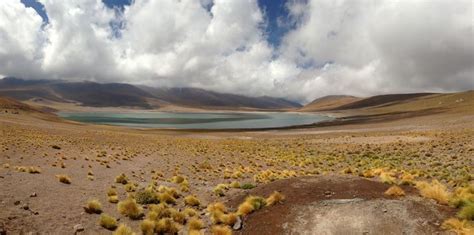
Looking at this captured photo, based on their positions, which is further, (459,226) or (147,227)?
(147,227)

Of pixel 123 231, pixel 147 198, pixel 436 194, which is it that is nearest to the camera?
pixel 123 231

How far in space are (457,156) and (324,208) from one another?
22761mm

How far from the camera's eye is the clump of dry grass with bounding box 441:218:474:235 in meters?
10.0

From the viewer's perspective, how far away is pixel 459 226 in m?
10.4

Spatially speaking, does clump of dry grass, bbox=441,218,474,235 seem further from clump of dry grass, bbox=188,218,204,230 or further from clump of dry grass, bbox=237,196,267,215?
clump of dry grass, bbox=188,218,204,230

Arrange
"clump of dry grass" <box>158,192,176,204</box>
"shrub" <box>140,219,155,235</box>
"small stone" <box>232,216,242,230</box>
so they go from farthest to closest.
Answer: "clump of dry grass" <box>158,192,176,204</box>
"small stone" <box>232,216,242,230</box>
"shrub" <box>140,219,155,235</box>

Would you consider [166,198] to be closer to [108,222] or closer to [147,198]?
[147,198]

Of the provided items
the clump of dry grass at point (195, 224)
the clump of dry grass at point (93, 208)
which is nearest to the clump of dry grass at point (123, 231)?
the clump of dry grass at point (195, 224)

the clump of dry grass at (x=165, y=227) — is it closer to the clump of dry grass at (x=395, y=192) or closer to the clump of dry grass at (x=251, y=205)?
the clump of dry grass at (x=251, y=205)

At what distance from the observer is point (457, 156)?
29.6 metres

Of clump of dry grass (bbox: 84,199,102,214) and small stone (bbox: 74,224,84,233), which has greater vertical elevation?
clump of dry grass (bbox: 84,199,102,214)

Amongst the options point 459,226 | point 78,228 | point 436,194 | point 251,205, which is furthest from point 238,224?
point 436,194

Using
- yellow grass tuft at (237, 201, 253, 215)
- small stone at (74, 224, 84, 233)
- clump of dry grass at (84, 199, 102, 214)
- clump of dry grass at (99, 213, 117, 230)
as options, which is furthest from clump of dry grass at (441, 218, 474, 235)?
clump of dry grass at (84, 199, 102, 214)

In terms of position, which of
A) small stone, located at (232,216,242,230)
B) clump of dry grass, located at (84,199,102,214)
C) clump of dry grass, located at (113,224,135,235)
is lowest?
small stone, located at (232,216,242,230)
